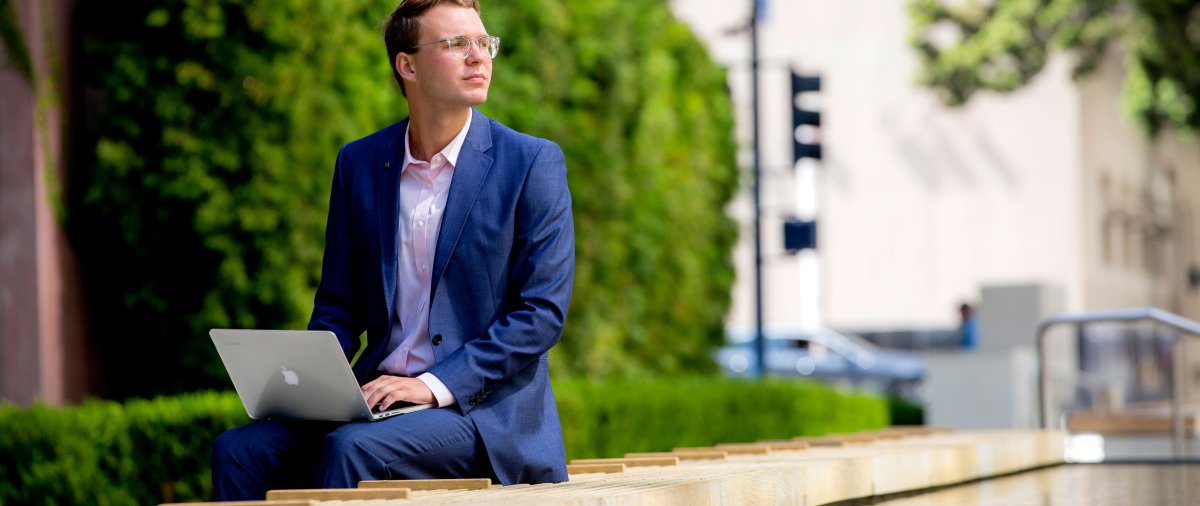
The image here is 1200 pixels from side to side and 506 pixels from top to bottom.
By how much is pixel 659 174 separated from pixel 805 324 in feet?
72.7

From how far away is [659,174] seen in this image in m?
16.6

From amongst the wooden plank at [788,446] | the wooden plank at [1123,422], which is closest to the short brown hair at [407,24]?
the wooden plank at [788,446]

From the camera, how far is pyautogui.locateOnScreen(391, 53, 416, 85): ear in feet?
15.4

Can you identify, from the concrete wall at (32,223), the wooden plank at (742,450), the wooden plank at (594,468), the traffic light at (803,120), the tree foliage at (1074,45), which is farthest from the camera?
the tree foliage at (1074,45)

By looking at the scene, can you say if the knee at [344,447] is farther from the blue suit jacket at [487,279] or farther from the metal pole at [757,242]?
the metal pole at [757,242]

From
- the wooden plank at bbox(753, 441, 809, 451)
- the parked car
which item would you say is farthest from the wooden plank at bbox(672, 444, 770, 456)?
the parked car

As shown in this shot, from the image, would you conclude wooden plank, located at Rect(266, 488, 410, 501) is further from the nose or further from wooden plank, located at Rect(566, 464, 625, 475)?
wooden plank, located at Rect(566, 464, 625, 475)

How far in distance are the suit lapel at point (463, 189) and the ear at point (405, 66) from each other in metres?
0.21

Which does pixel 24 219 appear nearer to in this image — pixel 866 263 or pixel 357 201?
pixel 357 201

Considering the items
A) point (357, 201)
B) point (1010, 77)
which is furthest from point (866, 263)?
point (357, 201)

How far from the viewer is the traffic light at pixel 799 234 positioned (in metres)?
17.7

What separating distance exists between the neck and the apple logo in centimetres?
73

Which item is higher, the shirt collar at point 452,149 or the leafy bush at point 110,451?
the shirt collar at point 452,149

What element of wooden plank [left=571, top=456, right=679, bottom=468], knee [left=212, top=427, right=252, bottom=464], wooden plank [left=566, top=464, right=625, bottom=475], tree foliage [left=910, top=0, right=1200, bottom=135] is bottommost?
wooden plank [left=566, top=464, right=625, bottom=475]
